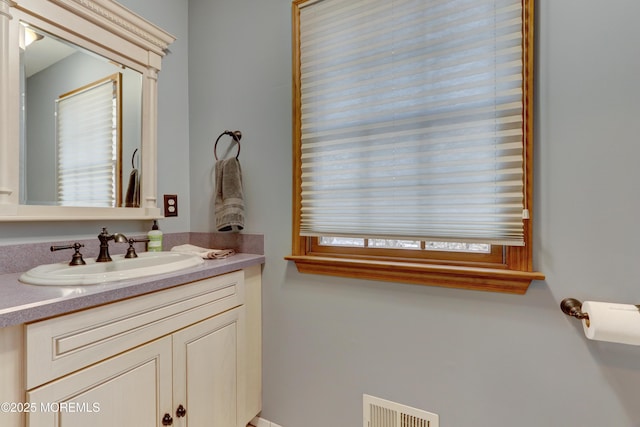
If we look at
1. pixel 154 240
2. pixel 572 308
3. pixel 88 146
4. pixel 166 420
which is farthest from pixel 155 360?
pixel 572 308

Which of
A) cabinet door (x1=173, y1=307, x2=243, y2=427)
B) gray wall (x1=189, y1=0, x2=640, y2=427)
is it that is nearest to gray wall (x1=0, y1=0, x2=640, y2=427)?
gray wall (x1=189, y1=0, x2=640, y2=427)

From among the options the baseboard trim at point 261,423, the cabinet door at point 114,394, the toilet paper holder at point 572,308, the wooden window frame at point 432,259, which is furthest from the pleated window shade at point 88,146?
the toilet paper holder at point 572,308

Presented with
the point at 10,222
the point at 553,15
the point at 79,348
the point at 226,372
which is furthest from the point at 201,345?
the point at 553,15

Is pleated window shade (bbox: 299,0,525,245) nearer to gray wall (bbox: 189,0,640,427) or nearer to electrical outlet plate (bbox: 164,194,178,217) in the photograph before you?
gray wall (bbox: 189,0,640,427)

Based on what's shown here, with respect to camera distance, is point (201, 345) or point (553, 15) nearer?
point (553, 15)

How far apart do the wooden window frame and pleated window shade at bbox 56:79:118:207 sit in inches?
35.0

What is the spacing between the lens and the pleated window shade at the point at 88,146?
1.27 metres

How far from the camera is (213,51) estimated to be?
172 cm

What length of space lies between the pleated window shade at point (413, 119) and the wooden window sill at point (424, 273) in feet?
0.37

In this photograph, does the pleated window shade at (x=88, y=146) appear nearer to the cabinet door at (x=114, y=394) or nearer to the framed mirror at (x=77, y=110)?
the framed mirror at (x=77, y=110)

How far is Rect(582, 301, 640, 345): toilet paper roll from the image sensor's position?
2.69ft

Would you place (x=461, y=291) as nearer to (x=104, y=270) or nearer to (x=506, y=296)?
(x=506, y=296)

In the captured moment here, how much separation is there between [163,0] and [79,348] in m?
1.80

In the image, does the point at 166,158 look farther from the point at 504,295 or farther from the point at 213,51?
the point at 504,295
